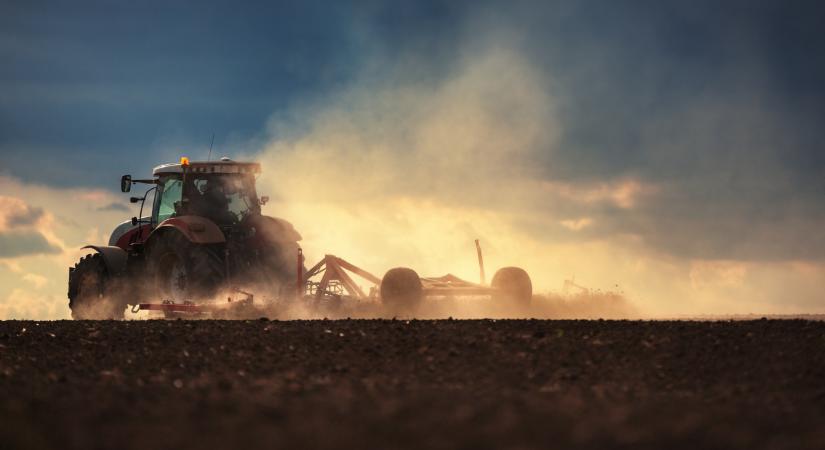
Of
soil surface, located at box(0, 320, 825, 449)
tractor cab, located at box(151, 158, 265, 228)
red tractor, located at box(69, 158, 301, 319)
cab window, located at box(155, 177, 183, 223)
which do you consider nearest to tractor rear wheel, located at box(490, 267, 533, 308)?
red tractor, located at box(69, 158, 301, 319)

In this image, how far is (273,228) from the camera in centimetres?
1648

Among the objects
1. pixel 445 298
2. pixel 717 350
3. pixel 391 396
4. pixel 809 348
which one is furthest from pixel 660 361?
pixel 445 298

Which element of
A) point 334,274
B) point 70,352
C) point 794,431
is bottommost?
point 794,431

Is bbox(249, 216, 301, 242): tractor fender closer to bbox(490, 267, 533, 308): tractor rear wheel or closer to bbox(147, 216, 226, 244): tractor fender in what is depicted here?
bbox(147, 216, 226, 244): tractor fender

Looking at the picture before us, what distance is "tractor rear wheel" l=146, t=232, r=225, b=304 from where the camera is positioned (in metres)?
15.5

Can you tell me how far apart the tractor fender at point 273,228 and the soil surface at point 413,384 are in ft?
12.4

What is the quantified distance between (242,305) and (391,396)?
31.7ft

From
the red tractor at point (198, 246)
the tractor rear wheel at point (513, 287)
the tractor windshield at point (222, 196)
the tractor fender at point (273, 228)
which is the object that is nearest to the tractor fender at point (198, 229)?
the red tractor at point (198, 246)

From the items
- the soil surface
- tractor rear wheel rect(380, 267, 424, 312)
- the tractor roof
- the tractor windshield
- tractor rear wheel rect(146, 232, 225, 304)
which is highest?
the tractor roof

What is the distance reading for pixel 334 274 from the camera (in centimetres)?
1612

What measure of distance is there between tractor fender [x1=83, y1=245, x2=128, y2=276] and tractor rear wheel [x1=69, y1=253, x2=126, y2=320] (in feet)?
0.63

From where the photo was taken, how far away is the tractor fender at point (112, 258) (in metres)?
17.4

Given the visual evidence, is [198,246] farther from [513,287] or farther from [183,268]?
[513,287]

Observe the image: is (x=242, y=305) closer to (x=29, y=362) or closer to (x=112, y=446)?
(x=29, y=362)
